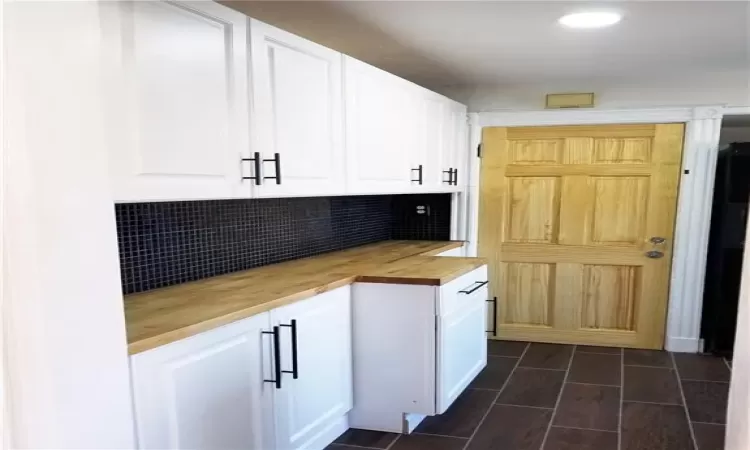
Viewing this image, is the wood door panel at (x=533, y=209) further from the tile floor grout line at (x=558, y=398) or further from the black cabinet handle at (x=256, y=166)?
the black cabinet handle at (x=256, y=166)

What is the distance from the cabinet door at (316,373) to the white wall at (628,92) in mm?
2218

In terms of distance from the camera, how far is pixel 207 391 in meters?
1.66

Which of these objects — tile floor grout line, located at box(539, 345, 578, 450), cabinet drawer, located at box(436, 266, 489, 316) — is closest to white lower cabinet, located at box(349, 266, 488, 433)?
cabinet drawer, located at box(436, 266, 489, 316)

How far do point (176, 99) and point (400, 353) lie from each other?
1.52m

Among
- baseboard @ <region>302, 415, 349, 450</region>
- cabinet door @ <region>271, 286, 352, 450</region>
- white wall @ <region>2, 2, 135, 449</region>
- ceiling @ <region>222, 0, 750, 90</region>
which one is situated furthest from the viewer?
baseboard @ <region>302, 415, 349, 450</region>

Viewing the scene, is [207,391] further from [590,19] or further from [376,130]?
[590,19]

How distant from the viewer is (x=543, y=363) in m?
3.65

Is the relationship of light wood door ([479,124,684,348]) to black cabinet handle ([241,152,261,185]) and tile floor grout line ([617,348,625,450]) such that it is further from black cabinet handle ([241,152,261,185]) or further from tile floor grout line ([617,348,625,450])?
black cabinet handle ([241,152,261,185])

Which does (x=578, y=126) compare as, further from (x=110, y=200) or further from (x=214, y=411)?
(x=110, y=200)

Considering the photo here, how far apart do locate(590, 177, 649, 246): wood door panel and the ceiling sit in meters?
0.75

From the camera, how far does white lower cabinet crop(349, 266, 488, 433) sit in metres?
2.47

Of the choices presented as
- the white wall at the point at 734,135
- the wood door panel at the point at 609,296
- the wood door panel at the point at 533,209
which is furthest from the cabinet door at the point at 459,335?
the white wall at the point at 734,135

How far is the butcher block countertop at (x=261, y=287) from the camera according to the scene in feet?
5.19

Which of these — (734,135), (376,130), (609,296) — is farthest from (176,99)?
(734,135)
